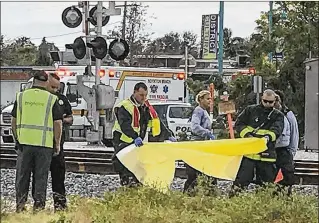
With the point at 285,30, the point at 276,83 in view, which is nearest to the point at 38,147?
the point at 276,83

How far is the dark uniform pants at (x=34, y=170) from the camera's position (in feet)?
27.1

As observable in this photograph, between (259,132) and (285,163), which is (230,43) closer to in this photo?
(285,163)

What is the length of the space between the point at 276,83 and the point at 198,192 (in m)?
14.9

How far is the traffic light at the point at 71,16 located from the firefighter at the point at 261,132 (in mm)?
7469

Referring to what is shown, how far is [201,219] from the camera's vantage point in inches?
261

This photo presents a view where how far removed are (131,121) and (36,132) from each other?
1383 millimetres

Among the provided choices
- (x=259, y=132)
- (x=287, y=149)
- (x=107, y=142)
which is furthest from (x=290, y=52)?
(x=259, y=132)


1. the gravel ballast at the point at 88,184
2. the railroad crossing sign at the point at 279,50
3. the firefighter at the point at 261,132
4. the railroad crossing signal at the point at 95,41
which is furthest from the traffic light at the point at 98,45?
the railroad crossing sign at the point at 279,50

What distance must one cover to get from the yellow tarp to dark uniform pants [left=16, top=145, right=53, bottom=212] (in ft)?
3.68

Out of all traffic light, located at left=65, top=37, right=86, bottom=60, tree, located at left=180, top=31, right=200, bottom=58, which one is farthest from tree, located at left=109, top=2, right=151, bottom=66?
traffic light, located at left=65, top=37, right=86, bottom=60

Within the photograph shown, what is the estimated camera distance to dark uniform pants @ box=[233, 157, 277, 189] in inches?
362

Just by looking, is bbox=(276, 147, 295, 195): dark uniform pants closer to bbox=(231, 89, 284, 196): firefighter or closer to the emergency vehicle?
bbox=(231, 89, 284, 196): firefighter

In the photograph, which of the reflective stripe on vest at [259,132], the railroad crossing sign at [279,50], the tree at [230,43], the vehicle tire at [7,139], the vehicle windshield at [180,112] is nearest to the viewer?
the reflective stripe on vest at [259,132]

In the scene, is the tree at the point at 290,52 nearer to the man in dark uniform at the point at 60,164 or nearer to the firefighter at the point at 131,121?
the firefighter at the point at 131,121
